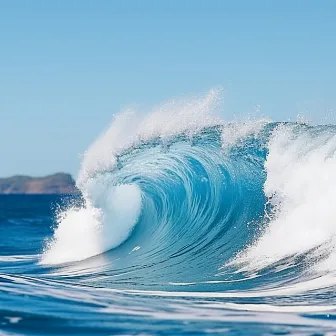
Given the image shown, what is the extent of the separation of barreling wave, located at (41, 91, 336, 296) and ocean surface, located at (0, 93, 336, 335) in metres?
0.03

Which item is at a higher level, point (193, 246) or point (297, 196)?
point (297, 196)

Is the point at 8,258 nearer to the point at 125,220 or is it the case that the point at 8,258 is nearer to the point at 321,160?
the point at 125,220

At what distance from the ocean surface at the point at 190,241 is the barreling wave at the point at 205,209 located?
0.03 metres

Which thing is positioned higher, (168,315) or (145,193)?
(145,193)

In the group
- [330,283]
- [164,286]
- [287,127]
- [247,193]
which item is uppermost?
[287,127]

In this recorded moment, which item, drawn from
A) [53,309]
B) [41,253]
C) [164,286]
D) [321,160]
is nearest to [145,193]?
[41,253]

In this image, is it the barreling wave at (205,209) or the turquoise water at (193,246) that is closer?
the turquoise water at (193,246)

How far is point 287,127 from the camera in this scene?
15.8m

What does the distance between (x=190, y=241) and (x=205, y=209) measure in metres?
1.99

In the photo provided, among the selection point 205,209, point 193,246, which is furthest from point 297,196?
point 205,209

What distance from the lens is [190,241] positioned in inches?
610

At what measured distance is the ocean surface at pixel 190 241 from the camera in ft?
23.5

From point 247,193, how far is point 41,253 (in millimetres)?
5800

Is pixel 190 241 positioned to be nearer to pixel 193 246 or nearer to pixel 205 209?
pixel 193 246
